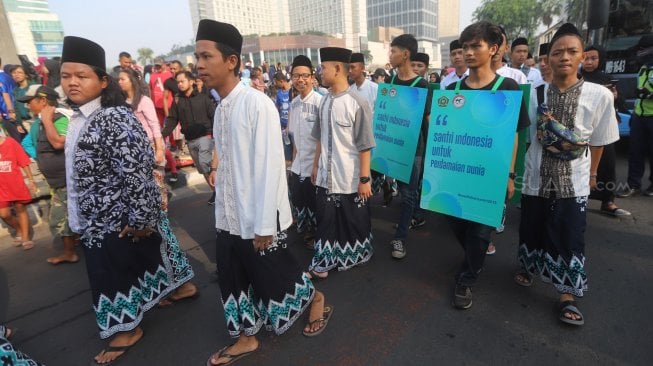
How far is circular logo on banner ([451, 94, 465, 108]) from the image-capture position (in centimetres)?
255

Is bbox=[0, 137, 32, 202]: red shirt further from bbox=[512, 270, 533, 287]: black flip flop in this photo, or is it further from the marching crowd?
bbox=[512, 270, 533, 287]: black flip flop

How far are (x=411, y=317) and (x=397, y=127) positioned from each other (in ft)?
5.71

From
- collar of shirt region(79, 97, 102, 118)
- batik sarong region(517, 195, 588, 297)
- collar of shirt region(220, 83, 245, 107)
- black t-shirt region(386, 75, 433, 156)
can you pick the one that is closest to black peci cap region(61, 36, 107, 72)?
collar of shirt region(79, 97, 102, 118)

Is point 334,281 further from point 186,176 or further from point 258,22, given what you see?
point 258,22

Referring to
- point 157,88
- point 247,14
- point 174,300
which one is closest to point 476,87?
point 174,300

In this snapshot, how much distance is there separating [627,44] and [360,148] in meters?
6.30

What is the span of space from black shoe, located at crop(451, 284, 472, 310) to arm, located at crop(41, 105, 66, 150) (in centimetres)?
370

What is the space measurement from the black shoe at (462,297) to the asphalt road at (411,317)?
2.1 inches

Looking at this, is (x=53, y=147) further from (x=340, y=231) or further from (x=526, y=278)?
(x=526, y=278)

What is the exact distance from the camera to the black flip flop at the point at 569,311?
2.44 meters

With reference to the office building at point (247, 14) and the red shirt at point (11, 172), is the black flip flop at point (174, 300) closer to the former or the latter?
the red shirt at point (11, 172)

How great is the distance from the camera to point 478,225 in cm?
259

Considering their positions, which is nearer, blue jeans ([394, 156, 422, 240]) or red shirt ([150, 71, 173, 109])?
blue jeans ([394, 156, 422, 240])

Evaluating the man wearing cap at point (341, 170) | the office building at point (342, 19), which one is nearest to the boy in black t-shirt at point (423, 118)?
the man wearing cap at point (341, 170)
